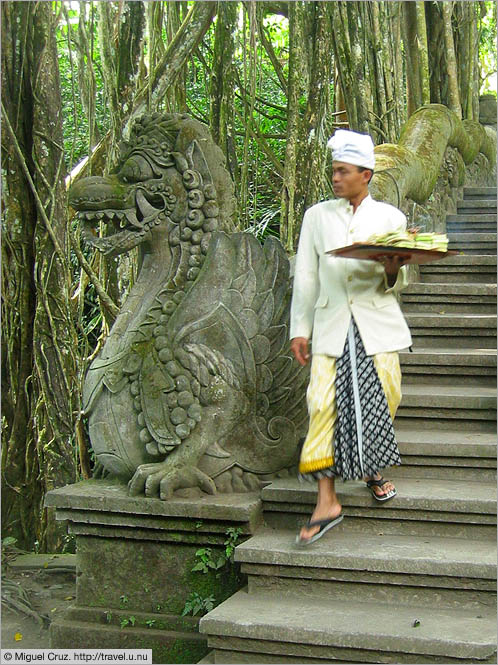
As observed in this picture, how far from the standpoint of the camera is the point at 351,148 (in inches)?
131

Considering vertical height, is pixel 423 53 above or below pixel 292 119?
above

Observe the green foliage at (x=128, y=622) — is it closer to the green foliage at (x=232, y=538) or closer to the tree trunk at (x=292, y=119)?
the green foliage at (x=232, y=538)

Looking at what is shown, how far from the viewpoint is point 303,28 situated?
626cm

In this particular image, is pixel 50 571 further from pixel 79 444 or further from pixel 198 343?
pixel 198 343

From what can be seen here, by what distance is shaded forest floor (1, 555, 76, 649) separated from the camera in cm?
406

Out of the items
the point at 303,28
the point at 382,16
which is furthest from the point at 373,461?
the point at 382,16

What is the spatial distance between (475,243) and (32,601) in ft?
13.3

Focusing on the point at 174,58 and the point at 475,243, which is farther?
the point at 475,243

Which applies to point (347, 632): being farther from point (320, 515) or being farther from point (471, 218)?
point (471, 218)

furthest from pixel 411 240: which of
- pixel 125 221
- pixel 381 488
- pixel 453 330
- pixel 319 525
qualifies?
pixel 453 330

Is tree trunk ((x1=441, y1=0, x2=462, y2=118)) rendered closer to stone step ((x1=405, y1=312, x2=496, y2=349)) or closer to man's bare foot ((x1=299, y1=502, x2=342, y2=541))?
stone step ((x1=405, y1=312, x2=496, y2=349))

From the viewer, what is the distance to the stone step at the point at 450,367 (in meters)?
4.80

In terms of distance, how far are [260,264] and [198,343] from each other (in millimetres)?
460

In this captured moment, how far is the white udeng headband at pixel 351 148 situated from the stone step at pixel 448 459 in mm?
1348
